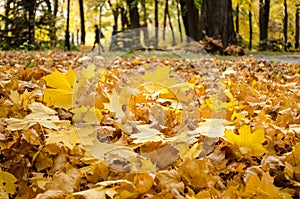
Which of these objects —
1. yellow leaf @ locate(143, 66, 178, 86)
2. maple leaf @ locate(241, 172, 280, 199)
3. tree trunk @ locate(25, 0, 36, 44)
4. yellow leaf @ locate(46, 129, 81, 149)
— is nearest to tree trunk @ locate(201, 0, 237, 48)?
tree trunk @ locate(25, 0, 36, 44)

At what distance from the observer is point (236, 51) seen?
11938mm

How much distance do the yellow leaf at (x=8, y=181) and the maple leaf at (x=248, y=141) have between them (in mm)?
788

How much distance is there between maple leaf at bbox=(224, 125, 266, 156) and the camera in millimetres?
1507

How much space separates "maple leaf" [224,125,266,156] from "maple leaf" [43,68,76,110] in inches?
30.9

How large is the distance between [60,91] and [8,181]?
2.01 feet

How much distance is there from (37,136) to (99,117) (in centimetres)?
37

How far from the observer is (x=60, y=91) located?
1.89m

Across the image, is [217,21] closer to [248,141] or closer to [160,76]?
[160,76]

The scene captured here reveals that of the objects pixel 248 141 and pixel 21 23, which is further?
pixel 21 23

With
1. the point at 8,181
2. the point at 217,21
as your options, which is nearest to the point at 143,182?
the point at 8,181

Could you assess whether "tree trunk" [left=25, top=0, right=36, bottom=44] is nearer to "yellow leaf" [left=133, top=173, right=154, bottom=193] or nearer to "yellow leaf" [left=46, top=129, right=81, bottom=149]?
"yellow leaf" [left=46, top=129, right=81, bottom=149]

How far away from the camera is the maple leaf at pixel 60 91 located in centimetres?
185

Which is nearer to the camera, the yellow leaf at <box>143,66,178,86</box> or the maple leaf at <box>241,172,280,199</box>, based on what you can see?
the maple leaf at <box>241,172,280,199</box>

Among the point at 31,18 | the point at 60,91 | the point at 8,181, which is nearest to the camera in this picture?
the point at 8,181
